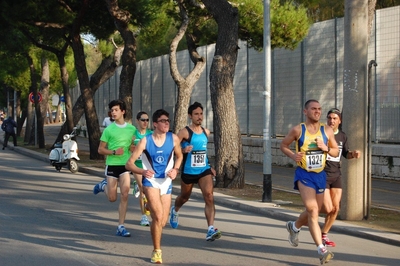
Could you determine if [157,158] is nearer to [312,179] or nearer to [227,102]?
[312,179]

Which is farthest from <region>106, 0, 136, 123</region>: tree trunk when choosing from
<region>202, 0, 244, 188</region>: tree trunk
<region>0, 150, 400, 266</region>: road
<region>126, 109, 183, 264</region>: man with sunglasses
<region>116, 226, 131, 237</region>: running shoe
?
<region>126, 109, 183, 264</region>: man with sunglasses

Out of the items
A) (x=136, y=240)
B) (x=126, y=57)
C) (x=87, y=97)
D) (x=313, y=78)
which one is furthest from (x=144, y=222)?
(x=87, y=97)

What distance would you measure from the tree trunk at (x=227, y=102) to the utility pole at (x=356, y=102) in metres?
5.05

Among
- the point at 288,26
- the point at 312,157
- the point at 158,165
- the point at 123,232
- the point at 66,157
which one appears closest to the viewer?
the point at 312,157

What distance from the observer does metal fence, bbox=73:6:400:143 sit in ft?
64.2

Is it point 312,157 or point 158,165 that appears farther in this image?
point 158,165

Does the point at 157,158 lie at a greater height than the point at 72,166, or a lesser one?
greater

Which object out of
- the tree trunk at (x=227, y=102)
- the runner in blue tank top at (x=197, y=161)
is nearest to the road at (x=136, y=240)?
the runner in blue tank top at (x=197, y=161)

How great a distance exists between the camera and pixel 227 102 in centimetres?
1703

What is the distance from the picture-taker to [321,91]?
22.2m

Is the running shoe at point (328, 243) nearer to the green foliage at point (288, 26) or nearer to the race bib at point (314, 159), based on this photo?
the race bib at point (314, 159)

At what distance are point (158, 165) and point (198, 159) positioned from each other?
1555 mm

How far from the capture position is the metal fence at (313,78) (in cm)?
1958

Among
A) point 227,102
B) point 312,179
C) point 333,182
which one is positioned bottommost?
point 333,182
